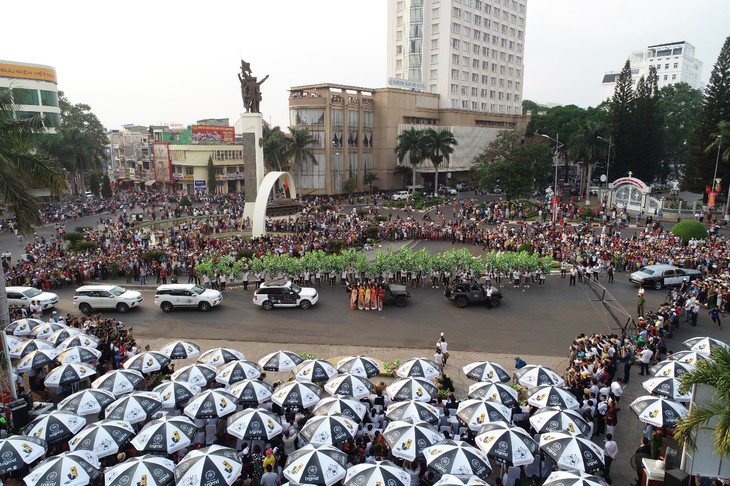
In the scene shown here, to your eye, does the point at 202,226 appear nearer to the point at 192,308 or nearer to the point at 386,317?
the point at 192,308

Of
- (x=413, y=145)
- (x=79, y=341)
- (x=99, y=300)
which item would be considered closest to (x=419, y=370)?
(x=79, y=341)

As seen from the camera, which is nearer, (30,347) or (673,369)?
(673,369)

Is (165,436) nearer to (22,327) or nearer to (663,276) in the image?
(22,327)

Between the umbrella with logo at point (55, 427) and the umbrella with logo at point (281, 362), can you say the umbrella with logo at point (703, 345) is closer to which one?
the umbrella with logo at point (281, 362)

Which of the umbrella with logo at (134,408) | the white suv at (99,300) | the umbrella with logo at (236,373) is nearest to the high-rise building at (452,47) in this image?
the white suv at (99,300)

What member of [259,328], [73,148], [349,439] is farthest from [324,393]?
[73,148]

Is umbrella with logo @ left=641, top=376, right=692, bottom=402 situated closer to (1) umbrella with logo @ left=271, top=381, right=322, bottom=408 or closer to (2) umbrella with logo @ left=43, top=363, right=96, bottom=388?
(1) umbrella with logo @ left=271, top=381, right=322, bottom=408
